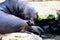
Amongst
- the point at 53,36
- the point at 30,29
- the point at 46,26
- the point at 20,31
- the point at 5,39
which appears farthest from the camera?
the point at 46,26

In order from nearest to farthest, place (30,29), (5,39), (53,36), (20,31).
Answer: (5,39) < (20,31) < (30,29) < (53,36)

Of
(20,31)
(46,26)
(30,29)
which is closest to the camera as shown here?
(20,31)

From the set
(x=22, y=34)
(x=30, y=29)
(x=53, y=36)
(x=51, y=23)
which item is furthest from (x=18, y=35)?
(x=51, y=23)

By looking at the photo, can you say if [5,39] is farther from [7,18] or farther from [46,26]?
[46,26]

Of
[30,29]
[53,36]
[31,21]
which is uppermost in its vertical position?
[31,21]

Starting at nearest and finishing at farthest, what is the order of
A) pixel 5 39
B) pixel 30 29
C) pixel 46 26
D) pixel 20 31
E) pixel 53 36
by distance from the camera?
pixel 5 39, pixel 20 31, pixel 30 29, pixel 53 36, pixel 46 26

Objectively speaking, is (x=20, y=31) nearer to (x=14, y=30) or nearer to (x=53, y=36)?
(x=14, y=30)

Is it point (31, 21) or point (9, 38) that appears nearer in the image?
point (9, 38)

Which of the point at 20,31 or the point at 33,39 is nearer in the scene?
the point at 33,39

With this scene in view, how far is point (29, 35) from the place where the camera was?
1498 mm

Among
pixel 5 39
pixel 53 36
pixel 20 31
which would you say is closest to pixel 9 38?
pixel 5 39

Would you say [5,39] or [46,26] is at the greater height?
[5,39]

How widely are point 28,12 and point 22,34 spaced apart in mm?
236

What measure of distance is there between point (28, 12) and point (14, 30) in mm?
233
